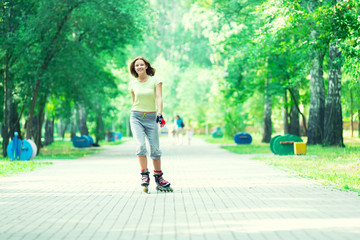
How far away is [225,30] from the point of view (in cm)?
3691

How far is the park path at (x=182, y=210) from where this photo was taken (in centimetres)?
600

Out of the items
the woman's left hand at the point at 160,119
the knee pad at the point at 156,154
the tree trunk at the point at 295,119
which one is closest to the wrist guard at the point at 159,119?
the woman's left hand at the point at 160,119

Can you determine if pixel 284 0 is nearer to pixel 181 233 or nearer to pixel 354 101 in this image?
pixel 181 233

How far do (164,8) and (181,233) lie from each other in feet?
252

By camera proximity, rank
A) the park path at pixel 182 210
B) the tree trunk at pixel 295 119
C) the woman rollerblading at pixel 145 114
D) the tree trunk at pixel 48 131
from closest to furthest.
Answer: the park path at pixel 182 210, the woman rollerblading at pixel 145 114, the tree trunk at pixel 295 119, the tree trunk at pixel 48 131

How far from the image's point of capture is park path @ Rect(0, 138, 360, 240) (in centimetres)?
600

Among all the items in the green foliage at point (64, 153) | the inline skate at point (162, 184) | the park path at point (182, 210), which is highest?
the green foliage at point (64, 153)

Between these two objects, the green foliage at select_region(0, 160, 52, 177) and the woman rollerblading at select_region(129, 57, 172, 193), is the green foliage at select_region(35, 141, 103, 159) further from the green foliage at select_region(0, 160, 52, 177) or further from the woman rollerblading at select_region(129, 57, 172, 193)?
the woman rollerblading at select_region(129, 57, 172, 193)

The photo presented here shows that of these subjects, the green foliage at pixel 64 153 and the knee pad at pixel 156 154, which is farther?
the green foliage at pixel 64 153

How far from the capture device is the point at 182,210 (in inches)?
298

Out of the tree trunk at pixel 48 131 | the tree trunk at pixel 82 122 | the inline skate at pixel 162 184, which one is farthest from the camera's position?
the tree trunk at pixel 48 131

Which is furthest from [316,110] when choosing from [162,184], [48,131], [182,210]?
[182,210]

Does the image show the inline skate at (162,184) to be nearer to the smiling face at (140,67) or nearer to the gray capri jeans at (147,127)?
the gray capri jeans at (147,127)

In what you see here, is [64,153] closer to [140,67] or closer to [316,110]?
[316,110]
